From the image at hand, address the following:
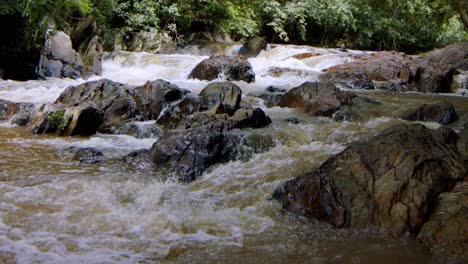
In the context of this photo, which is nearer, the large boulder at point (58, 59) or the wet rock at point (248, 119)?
the wet rock at point (248, 119)

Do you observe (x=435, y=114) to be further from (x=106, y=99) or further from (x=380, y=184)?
(x=106, y=99)

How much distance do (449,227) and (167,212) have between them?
246 centimetres

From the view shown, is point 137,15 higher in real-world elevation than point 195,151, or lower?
higher

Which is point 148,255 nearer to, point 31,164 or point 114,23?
point 31,164

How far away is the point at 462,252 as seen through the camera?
318 centimetres

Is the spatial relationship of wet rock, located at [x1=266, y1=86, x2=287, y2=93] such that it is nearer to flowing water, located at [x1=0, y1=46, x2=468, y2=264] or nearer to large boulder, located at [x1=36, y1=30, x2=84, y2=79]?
flowing water, located at [x1=0, y1=46, x2=468, y2=264]

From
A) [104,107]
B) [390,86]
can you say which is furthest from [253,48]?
[104,107]

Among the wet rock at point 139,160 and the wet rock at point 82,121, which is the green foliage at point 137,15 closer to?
the wet rock at point 82,121

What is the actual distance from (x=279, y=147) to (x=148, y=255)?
3.17 meters

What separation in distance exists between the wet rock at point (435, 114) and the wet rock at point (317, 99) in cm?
120

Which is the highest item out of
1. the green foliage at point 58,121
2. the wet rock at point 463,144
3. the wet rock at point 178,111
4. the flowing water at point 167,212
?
the wet rock at point 463,144

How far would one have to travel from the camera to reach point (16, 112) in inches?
311

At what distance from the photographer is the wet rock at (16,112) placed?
24.8ft

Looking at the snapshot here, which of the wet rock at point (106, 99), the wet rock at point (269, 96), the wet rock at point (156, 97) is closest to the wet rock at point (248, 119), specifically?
the wet rock at point (156, 97)
